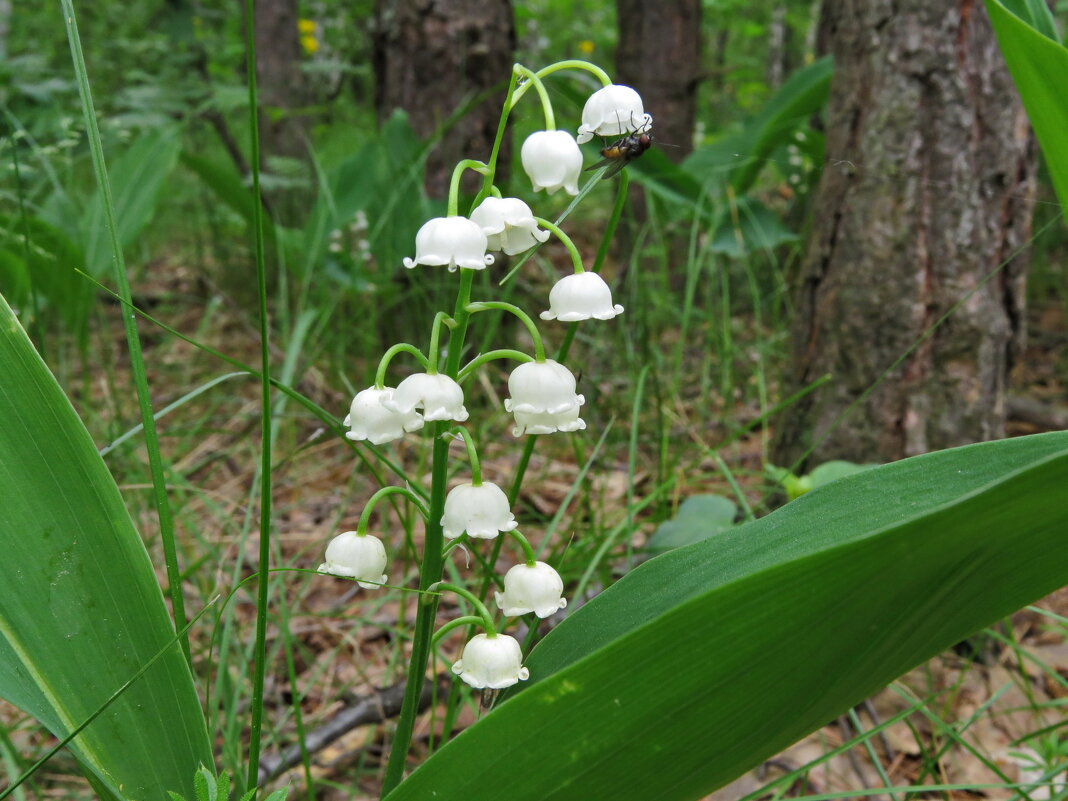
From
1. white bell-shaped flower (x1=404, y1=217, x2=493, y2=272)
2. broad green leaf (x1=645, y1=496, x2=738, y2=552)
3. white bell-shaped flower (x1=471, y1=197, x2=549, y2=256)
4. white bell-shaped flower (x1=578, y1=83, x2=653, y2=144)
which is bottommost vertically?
broad green leaf (x1=645, y1=496, x2=738, y2=552)

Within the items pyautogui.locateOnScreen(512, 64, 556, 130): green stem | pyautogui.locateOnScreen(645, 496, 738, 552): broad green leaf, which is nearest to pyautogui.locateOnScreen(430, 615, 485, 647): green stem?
pyautogui.locateOnScreen(512, 64, 556, 130): green stem

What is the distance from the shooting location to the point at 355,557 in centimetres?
84

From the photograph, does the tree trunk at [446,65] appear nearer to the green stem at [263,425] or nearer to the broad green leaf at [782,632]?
the green stem at [263,425]

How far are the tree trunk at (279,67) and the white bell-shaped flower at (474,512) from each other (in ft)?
13.3

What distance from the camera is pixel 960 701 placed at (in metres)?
1.61

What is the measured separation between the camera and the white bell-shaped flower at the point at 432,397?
0.75 meters

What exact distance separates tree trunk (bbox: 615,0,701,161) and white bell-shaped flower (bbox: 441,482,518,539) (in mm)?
4012

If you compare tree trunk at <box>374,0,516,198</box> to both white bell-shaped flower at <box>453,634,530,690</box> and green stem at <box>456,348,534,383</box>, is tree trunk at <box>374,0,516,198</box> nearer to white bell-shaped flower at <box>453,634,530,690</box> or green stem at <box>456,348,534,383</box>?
green stem at <box>456,348,534,383</box>

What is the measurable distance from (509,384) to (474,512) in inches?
4.9

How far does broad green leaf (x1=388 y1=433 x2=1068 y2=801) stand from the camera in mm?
546

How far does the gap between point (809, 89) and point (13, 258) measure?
232cm

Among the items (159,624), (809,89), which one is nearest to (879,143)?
(809,89)

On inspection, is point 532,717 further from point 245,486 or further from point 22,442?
point 245,486

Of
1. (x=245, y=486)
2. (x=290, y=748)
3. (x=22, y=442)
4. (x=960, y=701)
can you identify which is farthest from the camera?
(x=245, y=486)
